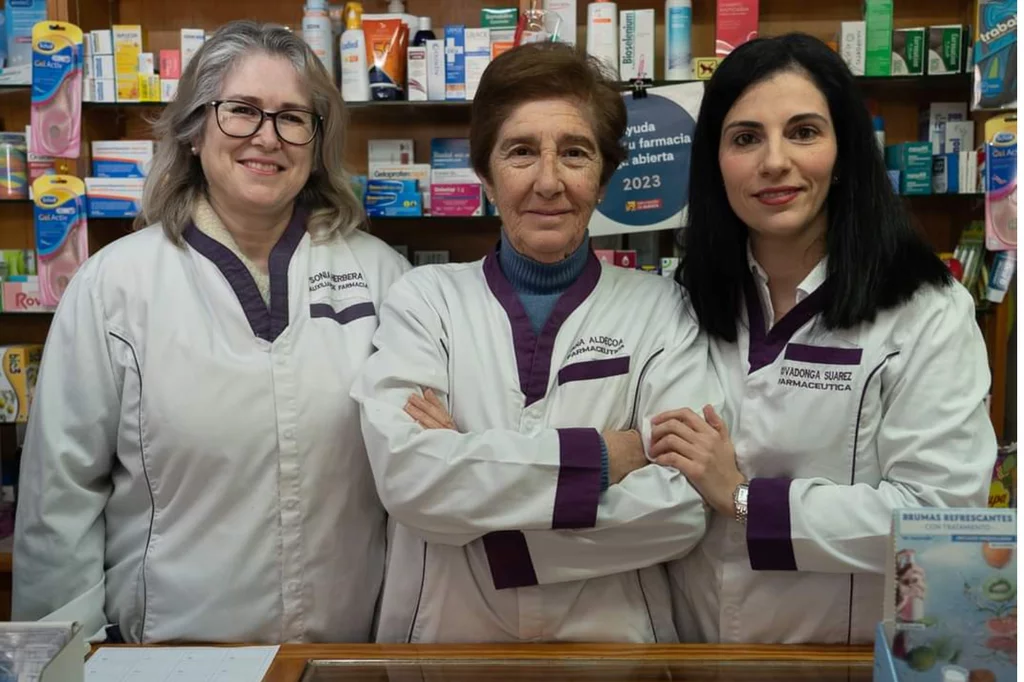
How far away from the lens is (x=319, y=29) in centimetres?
316

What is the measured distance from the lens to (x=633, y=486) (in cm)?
170

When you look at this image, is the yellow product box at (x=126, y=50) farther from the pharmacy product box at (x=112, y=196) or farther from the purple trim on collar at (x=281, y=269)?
the purple trim on collar at (x=281, y=269)

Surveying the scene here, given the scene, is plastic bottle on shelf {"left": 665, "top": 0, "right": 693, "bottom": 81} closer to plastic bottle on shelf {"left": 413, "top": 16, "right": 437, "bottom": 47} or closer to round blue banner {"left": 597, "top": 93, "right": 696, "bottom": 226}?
round blue banner {"left": 597, "top": 93, "right": 696, "bottom": 226}

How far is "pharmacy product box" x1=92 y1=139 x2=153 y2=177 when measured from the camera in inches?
130

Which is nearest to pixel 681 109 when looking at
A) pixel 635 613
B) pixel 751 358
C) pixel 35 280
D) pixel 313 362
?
pixel 751 358

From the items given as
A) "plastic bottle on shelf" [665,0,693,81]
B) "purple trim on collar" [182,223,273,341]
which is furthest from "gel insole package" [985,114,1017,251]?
"purple trim on collar" [182,223,273,341]

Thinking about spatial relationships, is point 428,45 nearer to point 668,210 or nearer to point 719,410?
point 668,210

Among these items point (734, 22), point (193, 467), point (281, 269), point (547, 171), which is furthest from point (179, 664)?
point (734, 22)

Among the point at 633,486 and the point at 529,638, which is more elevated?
the point at 633,486

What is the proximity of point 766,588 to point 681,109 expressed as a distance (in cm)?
190

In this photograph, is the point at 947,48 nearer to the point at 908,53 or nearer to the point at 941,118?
the point at 908,53

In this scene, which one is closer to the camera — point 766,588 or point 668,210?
point 766,588

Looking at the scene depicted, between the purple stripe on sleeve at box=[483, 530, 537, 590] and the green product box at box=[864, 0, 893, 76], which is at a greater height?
the green product box at box=[864, 0, 893, 76]

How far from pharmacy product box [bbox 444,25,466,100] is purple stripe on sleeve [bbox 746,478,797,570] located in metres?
2.05
